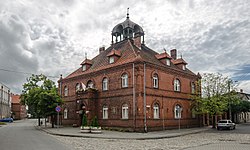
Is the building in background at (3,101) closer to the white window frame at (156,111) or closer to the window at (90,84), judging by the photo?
the window at (90,84)

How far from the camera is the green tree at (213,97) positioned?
117ft

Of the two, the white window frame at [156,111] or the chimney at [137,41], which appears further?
the chimney at [137,41]

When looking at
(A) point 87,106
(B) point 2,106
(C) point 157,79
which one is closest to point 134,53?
(C) point 157,79

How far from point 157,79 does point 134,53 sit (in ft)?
14.4

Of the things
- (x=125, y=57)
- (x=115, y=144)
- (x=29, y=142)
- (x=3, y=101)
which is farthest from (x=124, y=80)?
(x=3, y=101)

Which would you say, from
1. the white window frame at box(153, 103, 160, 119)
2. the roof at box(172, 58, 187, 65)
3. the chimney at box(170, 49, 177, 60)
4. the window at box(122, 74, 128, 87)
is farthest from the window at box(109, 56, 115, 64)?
the chimney at box(170, 49, 177, 60)

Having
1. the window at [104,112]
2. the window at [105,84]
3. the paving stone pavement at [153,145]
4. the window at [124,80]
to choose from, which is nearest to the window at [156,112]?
the window at [124,80]

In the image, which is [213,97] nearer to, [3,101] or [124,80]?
[124,80]

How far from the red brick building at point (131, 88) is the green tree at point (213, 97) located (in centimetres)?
163

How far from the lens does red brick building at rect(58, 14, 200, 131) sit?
3009cm

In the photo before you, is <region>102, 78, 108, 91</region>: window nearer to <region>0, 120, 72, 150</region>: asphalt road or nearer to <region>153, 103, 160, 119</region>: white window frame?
<region>153, 103, 160, 119</region>: white window frame

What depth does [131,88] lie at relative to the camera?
30.4 m

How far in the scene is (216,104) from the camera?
35.8 meters

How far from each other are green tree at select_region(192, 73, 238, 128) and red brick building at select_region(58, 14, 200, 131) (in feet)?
5.35
